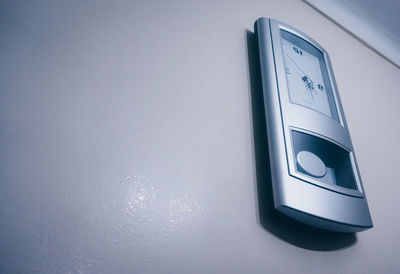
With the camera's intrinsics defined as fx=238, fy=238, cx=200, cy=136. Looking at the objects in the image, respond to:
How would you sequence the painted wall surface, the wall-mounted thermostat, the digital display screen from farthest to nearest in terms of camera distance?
the digital display screen, the wall-mounted thermostat, the painted wall surface

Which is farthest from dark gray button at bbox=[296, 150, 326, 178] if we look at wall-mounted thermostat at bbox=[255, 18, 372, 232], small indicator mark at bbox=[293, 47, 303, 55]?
small indicator mark at bbox=[293, 47, 303, 55]

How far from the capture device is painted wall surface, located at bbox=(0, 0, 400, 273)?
294 mm

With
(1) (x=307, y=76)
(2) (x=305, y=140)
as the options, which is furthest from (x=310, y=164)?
(1) (x=307, y=76)

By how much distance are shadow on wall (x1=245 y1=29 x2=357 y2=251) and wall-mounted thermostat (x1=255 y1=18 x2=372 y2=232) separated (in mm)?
31

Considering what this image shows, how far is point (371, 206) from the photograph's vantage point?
→ 573 mm

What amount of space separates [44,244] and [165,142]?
210 millimetres

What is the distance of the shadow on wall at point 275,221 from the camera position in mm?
418

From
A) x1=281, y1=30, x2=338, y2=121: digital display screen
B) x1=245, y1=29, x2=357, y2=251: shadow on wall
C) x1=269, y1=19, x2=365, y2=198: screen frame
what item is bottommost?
x1=245, y1=29, x2=357, y2=251: shadow on wall

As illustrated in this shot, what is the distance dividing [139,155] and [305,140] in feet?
1.12

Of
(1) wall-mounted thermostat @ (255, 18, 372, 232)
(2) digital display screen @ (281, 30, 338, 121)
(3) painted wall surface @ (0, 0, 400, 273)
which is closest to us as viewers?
(3) painted wall surface @ (0, 0, 400, 273)

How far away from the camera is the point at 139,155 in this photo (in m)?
0.37

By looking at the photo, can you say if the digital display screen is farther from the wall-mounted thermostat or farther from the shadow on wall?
the shadow on wall

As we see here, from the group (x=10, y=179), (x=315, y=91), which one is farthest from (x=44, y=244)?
(x=315, y=91)

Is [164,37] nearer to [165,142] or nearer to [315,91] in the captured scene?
[165,142]
